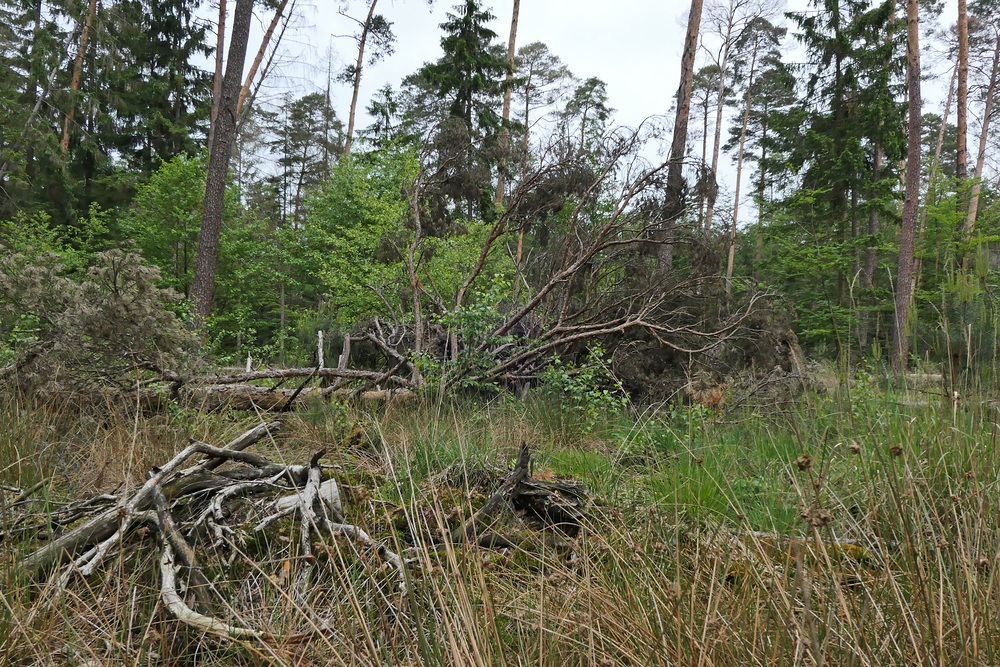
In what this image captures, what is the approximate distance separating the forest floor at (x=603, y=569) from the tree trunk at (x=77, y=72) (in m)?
18.2

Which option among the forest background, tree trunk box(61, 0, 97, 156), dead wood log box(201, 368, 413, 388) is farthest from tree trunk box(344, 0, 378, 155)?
dead wood log box(201, 368, 413, 388)

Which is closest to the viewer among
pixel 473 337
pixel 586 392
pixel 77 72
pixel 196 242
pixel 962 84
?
pixel 586 392

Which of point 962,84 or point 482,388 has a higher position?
point 962,84

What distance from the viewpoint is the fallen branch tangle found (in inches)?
72.2

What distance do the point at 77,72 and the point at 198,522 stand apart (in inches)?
883

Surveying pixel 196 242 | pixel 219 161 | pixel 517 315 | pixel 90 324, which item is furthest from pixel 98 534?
pixel 196 242

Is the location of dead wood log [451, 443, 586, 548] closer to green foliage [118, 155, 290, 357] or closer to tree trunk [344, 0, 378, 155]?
green foliage [118, 155, 290, 357]

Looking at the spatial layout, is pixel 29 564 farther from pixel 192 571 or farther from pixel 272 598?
pixel 272 598

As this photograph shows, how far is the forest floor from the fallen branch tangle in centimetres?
7

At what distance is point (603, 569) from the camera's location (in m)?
1.80

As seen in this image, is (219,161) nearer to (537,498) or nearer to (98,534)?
(98,534)

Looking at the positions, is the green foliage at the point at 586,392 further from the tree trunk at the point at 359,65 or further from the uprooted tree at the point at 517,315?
the tree trunk at the point at 359,65

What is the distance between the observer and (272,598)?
1996 mm

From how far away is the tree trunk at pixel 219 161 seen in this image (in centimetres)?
931
